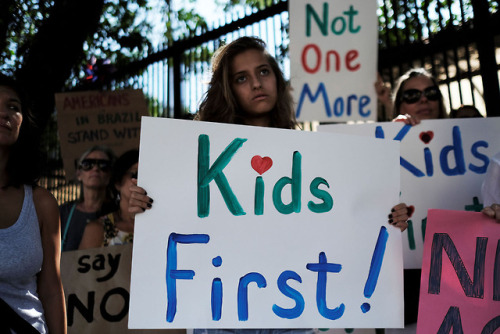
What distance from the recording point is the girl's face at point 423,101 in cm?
294

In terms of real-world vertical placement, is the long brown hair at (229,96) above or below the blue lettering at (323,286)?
above

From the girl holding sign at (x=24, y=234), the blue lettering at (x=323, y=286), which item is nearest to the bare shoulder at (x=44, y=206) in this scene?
the girl holding sign at (x=24, y=234)

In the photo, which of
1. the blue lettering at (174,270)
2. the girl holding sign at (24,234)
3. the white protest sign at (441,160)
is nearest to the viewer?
the girl holding sign at (24,234)

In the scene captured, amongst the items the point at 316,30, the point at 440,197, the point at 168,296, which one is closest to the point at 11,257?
the point at 168,296

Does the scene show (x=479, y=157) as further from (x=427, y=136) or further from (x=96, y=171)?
(x=96, y=171)

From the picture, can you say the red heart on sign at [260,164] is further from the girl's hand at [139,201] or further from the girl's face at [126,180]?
the girl's face at [126,180]

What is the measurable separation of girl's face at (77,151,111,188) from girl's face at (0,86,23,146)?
1.89 m

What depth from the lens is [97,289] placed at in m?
2.72

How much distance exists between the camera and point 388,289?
6.40 feet

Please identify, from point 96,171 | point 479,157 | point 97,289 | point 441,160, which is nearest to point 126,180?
point 96,171

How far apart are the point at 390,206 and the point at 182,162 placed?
781 mm

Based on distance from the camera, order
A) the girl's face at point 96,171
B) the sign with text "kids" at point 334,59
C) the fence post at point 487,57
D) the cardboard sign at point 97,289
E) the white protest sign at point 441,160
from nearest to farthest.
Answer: the white protest sign at point 441,160 → the cardboard sign at point 97,289 → the sign with text "kids" at point 334,59 → the fence post at point 487,57 → the girl's face at point 96,171

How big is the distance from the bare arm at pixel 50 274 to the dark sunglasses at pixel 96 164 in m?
2.00

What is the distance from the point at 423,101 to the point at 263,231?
57.2 inches
